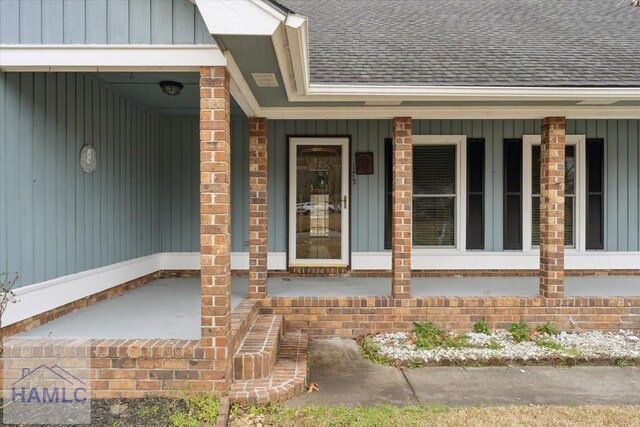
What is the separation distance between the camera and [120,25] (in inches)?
125

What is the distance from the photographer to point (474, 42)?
237 inches

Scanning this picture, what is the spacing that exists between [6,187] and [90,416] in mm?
2011

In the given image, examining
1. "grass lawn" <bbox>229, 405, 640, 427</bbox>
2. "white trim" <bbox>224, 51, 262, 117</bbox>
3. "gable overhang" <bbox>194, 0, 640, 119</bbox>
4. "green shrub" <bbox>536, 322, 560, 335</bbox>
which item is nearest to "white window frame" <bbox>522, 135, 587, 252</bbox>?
"gable overhang" <bbox>194, 0, 640, 119</bbox>

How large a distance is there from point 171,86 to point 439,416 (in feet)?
13.5

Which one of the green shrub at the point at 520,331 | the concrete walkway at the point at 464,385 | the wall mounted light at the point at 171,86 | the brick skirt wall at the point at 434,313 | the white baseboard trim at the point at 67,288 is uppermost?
the wall mounted light at the point at 171,86

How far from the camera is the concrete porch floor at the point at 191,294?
3678 millimetres

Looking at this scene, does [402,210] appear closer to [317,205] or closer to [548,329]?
[317,205]

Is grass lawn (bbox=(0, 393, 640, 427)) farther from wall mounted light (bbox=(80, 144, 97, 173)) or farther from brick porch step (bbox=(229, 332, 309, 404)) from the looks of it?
wall mounted light (bbox=(80, 144, 97, 173))

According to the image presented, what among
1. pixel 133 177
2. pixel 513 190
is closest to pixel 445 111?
pixel 513 190

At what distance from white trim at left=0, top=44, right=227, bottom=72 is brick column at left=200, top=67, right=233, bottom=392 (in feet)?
0.40

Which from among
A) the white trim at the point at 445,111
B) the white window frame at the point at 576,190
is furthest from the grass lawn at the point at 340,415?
the white window frame at the point at 576,190

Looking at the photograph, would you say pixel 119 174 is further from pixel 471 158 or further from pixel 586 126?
pixel 586 126

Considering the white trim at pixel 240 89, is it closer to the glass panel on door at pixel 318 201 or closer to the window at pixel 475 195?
the glass panel on door at pixel 318 201

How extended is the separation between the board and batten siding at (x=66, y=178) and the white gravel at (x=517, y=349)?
3381 mm
